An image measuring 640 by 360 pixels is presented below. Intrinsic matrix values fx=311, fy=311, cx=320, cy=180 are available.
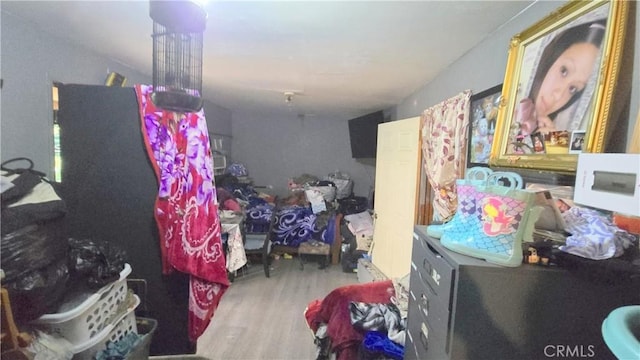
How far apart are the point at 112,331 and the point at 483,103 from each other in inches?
79.2

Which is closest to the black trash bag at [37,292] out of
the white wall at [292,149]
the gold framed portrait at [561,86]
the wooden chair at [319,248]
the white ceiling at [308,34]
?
the white ceiling at [308,34]

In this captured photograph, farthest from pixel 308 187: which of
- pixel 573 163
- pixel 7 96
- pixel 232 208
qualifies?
pixel 573 163

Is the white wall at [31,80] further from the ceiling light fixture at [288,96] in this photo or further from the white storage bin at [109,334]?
the ceiling light fixture at [288,96]

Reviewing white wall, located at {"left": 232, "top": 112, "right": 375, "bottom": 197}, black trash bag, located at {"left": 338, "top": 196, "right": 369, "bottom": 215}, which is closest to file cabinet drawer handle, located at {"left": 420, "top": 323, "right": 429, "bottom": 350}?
black trash bag, located at {"left": 338, "top": 196, "right": 369, "bottom": 215}

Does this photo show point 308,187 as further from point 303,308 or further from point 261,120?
point 303,308

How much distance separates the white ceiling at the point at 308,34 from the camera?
1241mm

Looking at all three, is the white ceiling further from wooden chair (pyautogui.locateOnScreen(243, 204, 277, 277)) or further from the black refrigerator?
wooden chair (pyautogui.locateOnScreen(243, 204, 277, 277))

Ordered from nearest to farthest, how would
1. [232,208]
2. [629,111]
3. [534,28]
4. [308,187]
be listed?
[629,111] < [534,28] < [232,208] < [308,187]

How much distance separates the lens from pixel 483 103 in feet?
4.83

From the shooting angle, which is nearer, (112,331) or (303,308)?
(112,331)

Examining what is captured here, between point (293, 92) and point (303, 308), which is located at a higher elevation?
point (293, 92)

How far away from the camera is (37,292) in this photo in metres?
1.07

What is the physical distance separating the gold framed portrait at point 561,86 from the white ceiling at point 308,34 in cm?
25

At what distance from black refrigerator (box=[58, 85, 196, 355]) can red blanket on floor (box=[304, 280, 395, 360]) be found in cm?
98
